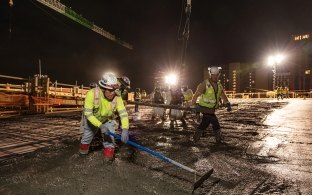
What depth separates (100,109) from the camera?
210 inches

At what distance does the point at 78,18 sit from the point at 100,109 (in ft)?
192

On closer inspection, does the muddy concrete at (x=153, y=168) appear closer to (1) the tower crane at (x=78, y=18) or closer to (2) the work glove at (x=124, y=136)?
(2) the work glove at (x=124, y=136)

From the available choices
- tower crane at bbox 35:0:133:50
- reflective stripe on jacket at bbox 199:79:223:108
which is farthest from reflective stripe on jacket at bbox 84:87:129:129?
tower crane at bbox 35:0:133:50

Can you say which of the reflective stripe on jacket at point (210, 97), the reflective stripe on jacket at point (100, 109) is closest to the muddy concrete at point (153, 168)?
the reflective stripe on jacket at point (100, 109)

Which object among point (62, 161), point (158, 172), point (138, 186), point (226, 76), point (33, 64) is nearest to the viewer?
point (138, 186)

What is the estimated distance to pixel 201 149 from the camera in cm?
632

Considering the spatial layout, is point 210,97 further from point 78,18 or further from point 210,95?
point 78,18

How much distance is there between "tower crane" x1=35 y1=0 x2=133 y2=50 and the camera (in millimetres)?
46406

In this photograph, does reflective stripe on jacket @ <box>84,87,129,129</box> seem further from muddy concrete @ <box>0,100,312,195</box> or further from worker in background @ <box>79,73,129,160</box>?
muddy concrete @ <box>0,100,312,195</box>

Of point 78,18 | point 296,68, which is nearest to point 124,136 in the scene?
point 78,18

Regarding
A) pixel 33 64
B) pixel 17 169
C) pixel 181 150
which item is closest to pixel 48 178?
pixel 17 169

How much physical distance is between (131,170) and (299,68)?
388 feet

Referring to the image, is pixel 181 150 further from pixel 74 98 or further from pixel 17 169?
pixel 74 98

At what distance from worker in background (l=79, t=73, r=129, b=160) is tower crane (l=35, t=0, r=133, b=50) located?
43.9 m
